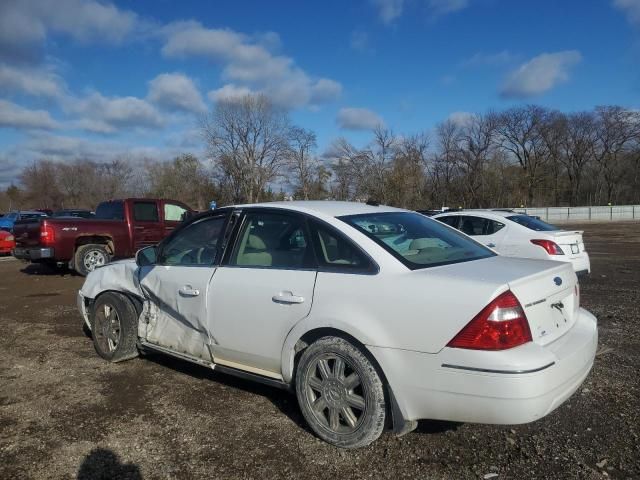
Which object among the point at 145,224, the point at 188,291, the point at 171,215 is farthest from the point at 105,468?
the point at 171,215

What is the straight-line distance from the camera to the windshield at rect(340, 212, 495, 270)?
3492 mm

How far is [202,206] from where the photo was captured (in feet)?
211

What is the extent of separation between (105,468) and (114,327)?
2157 mm

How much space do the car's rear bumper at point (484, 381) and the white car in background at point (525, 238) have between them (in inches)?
237

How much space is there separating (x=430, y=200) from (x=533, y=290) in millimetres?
68965

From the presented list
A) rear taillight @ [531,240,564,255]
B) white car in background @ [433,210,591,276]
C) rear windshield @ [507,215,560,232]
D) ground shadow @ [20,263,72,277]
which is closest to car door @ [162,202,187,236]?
ground shadow @ [20,263,72,277]

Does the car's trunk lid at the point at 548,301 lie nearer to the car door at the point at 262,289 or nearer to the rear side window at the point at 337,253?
the rear side window at the point at 337,253

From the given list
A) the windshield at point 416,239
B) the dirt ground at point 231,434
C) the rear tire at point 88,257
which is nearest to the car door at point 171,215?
the rear tire at point 88,257

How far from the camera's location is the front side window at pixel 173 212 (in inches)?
517

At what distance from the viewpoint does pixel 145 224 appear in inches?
501

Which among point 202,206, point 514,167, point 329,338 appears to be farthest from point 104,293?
point 514,167

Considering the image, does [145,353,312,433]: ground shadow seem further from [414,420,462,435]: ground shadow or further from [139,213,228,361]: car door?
[414,420,462,435]: ground shadow

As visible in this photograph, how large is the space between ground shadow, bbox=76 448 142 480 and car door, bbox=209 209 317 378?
41.1 inches

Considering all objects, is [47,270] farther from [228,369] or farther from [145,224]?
[228,369]
